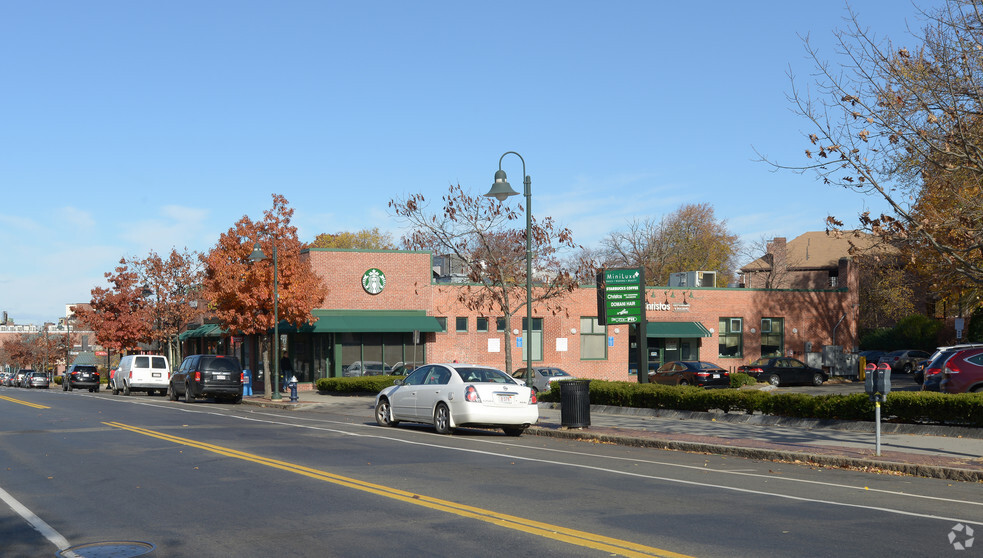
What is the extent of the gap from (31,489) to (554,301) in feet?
115

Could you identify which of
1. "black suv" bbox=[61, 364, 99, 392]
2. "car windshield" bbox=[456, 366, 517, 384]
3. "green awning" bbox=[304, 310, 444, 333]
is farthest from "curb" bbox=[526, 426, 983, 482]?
"black suv" bbox=[61, 364, 99, 392]

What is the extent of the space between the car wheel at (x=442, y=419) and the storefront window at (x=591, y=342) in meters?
28.9

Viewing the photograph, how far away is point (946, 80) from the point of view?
14398 millimetres

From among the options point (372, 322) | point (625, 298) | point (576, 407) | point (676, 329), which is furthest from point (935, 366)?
point (372, 322)

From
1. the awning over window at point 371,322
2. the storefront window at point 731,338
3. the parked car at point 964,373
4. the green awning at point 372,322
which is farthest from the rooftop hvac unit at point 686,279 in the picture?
the parked car at point 964,373

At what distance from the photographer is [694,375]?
39688 millimetres

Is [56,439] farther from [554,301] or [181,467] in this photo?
[554,301]

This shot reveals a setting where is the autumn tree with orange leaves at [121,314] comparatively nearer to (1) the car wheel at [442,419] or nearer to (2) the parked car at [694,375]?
(2) the parked car at [694,375]

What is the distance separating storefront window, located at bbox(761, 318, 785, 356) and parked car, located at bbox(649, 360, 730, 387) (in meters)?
13.4

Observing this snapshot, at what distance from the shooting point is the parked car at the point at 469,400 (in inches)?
731

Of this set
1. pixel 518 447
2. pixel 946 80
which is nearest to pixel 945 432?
pixel 946 80

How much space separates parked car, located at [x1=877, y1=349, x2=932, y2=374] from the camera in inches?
2165

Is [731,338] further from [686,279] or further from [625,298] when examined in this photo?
[625,298]

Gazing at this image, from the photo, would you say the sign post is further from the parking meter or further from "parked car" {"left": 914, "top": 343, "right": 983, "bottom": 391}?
the parking meter
